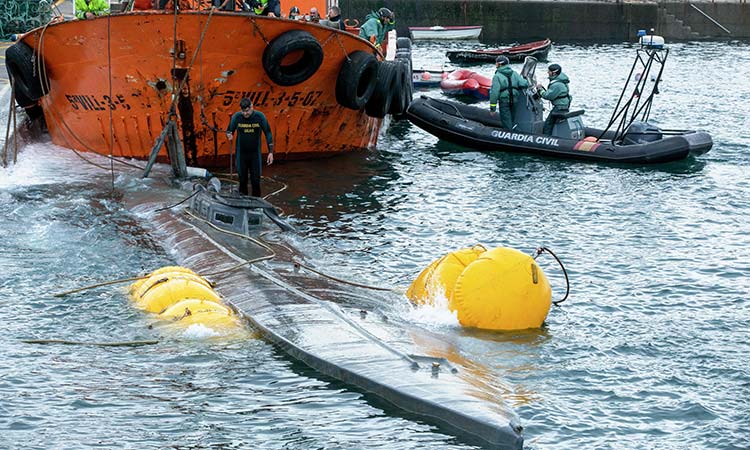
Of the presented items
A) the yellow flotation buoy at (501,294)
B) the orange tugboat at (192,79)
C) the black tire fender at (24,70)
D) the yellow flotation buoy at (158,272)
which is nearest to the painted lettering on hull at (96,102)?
the orange tugboat at (192,79)

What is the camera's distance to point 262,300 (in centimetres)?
1102

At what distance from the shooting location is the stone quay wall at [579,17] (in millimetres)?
52500

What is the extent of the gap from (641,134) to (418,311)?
37.2ft

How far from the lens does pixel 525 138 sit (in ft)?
70.1

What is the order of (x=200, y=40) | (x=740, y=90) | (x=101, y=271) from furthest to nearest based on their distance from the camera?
(x=740, y=90), (x=200, y=40), (x=101, y=271)

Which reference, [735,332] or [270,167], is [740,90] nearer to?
[270,167]

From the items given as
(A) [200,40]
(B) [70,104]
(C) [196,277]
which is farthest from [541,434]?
(B) [70,104]

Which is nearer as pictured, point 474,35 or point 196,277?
point 196,277

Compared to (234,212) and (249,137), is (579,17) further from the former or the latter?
(234,212)

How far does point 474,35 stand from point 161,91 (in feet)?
116

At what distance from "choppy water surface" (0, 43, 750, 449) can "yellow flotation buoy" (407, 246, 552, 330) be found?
17 cm

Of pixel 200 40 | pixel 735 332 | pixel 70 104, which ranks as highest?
pixel 200 40

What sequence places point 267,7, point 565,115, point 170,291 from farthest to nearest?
point 565,115, point 267,7, point 170,291

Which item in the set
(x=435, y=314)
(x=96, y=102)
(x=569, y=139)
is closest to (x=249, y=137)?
(x=96, y=102)
